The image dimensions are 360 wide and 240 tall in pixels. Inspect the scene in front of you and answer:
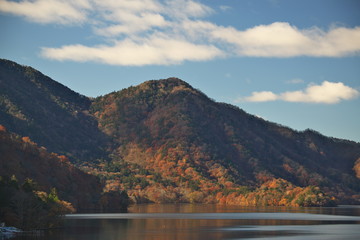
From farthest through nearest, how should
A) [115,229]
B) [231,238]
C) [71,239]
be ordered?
[115,229] → [231,238] → [71,239]

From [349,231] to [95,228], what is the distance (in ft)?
215

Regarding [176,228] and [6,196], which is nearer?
[6,196]

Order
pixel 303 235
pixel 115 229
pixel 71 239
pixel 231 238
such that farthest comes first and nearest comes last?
pixel 115 229 → pixel 303 235 → pixel 231 238 → pixel 71 239

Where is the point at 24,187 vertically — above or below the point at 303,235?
above

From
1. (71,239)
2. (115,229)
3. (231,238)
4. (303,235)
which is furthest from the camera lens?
(115,229)

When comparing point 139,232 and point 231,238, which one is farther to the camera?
point 139,232

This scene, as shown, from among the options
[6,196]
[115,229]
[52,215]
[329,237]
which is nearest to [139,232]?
[115,229]

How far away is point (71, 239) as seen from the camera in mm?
126750

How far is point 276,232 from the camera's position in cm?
15638

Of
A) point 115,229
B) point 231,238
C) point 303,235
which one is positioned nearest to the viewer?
point 231,238

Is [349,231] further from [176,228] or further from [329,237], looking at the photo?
[176,228]

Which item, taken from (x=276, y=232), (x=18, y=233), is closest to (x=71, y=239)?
(x=18, y=233)

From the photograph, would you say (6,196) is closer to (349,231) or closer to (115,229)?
(115,229)

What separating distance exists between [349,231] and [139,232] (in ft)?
180
